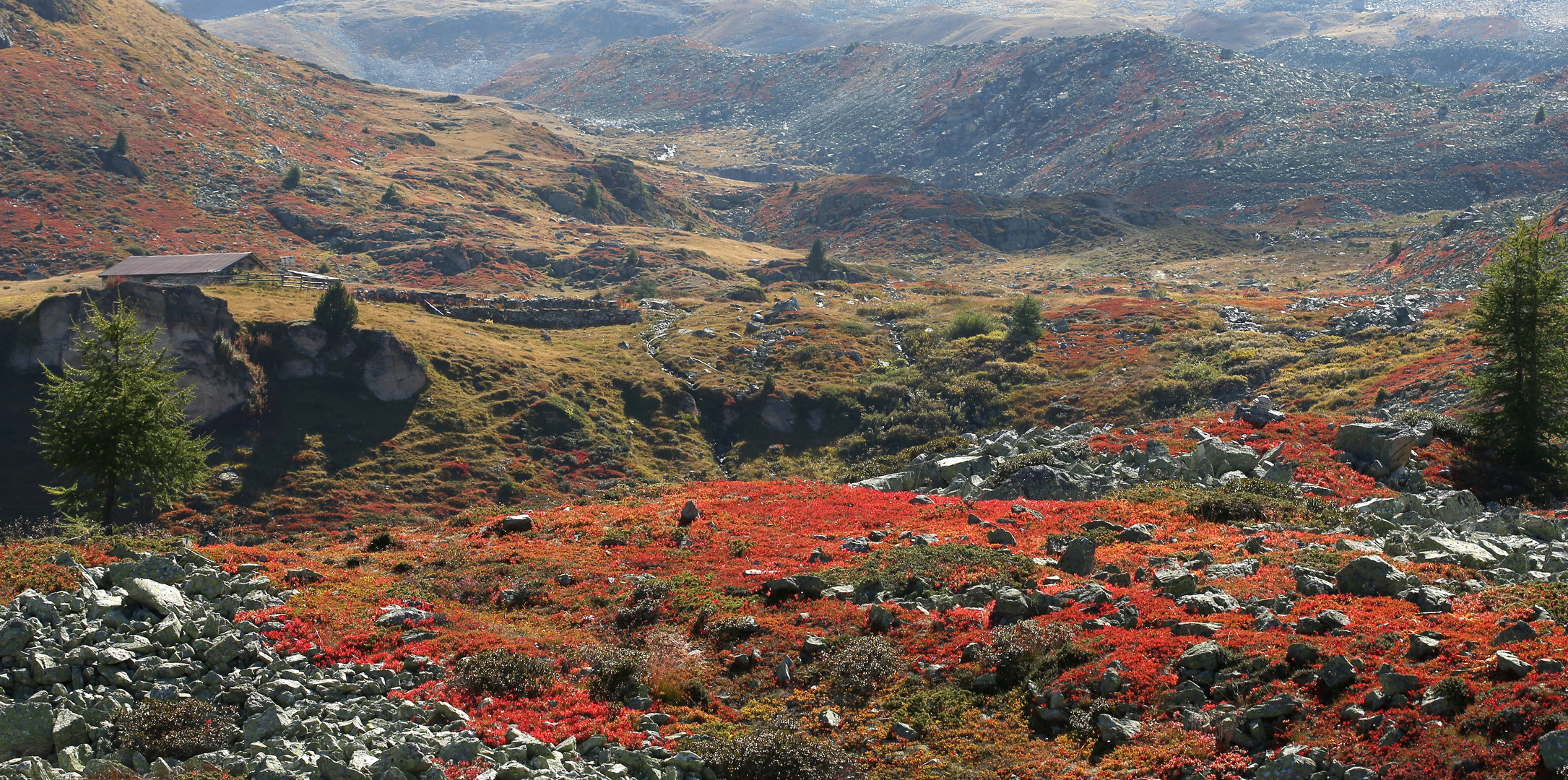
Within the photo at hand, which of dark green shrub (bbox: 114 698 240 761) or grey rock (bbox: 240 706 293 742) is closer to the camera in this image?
dark green shrub (bbox: 114 698 240 761)

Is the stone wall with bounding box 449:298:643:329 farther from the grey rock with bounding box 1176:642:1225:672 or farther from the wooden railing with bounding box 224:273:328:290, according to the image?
the grey rock with bounding box 1176:642:1225:672

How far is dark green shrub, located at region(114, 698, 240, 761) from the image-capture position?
12883 mm

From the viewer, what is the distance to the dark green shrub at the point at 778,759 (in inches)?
530

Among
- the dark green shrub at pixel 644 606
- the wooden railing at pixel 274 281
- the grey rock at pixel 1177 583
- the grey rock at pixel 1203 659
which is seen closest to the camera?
the grey rock at pixel 1203 659

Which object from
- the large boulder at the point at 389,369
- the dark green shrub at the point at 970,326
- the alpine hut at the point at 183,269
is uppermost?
the alpine hut at the point at 183,269

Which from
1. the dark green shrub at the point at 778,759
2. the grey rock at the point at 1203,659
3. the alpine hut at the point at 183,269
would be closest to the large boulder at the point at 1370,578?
the grey rock at the point at 1203,659

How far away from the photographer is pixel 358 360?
217 ft

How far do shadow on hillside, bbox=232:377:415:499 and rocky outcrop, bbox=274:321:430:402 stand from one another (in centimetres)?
65

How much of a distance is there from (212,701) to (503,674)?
4.23 m

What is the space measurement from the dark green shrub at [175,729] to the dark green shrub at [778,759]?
6933mm

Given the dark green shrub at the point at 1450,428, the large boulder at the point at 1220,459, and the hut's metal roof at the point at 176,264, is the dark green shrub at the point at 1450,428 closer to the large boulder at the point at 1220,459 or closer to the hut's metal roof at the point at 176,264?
the large boulder at the point at 1220,459

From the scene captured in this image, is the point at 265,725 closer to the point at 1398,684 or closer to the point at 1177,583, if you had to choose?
the point at 1177,583

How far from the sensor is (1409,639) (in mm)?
14297

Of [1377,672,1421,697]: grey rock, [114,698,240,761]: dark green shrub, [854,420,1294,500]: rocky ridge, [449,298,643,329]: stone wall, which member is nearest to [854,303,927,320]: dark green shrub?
[449,298,643,329]: stone wall
